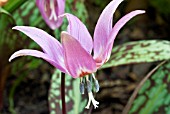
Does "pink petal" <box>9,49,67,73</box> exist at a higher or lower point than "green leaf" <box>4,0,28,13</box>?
lower

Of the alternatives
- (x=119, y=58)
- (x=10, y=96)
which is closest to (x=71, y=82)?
(x=119, y=58)

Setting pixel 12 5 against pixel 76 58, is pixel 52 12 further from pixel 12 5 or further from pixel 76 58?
pixel 76 58

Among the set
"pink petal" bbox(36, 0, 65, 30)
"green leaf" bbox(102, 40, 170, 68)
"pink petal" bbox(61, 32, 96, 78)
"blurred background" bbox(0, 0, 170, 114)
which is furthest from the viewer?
"blurred background" bbox(0, 0, 170, 114)

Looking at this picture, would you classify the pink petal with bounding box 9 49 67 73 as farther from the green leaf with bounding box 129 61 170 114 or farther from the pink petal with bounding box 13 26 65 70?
the green leaf with bounding box 129 61 170 114

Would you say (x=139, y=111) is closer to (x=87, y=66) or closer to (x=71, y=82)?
(x=71, y=82)

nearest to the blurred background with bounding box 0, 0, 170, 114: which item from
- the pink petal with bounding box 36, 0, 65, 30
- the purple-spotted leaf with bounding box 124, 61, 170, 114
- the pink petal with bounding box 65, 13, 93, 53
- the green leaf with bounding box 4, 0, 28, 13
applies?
the green leaf with bounding box 4, 0, 28, 13
